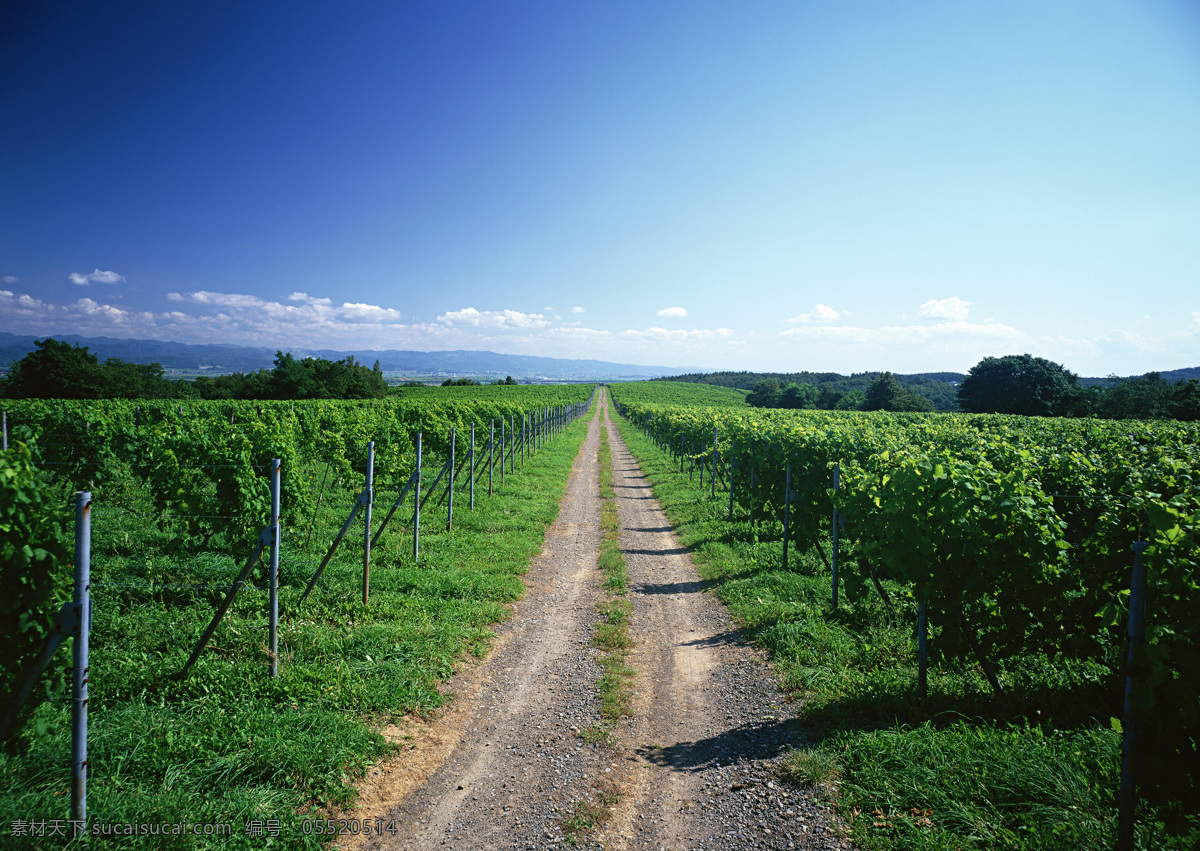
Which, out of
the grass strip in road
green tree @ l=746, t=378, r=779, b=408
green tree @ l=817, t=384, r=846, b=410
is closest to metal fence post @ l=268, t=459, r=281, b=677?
the grass strip in road

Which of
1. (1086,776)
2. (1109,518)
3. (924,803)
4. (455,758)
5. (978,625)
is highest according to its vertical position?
(1109,518)

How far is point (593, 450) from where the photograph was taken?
31328 millimetres

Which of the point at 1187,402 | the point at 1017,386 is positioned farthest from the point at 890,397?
the point at 1187,402

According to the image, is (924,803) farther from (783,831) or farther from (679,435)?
(679,435)

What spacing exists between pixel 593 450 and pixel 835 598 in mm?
24243

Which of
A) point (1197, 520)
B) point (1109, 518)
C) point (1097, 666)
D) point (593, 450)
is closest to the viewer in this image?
point (1197, 520)

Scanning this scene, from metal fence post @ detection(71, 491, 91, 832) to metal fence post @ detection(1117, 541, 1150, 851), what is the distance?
256 inches

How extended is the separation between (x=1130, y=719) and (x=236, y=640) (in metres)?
7.85

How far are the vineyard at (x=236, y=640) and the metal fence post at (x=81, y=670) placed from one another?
11 centimetres

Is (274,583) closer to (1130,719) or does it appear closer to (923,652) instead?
(923,652)

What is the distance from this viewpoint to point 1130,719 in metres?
3.24

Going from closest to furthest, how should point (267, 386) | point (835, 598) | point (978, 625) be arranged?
point (978, 625), point (835, 598), point (267, 386)

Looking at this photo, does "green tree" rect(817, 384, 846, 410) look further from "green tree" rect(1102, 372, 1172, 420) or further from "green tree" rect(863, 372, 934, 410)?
"green tree" rect(1102, 372, 1172, 420)

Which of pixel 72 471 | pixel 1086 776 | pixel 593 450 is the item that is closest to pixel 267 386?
pixel 593 450
